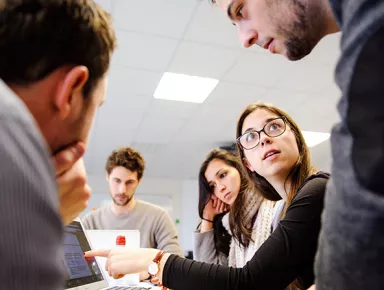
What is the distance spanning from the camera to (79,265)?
115 centimetres

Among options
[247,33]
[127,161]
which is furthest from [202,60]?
[247,33]

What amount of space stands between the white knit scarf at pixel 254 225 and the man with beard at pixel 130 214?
61 centimetres

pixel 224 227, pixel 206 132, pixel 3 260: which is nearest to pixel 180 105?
pixel 206 132

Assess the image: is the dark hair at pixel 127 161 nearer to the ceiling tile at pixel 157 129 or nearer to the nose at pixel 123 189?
the nose at pixel 123 189

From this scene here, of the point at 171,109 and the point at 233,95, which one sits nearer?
the point at 233,95

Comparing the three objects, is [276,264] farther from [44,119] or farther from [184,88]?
[184,88]

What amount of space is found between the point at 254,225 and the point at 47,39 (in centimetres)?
134

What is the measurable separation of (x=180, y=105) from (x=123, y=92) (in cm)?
76

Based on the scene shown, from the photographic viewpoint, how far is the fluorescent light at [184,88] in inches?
141

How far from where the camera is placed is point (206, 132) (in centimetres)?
533

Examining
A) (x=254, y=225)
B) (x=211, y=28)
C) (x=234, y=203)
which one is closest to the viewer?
(x=254, y=225)

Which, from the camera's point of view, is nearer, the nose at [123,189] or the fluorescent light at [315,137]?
the nose at [123,189]

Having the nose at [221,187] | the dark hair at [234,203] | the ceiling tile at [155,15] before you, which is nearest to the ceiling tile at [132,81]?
the ceiling tile at [155,15]

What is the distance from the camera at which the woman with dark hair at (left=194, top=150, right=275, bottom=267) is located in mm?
1571
